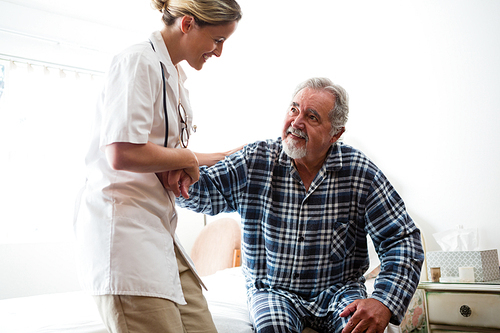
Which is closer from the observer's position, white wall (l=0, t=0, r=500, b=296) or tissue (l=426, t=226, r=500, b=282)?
tissue (l=426, t=226, r=500, b=282)

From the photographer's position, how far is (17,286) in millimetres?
3012

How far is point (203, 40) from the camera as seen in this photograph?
1.04 metres

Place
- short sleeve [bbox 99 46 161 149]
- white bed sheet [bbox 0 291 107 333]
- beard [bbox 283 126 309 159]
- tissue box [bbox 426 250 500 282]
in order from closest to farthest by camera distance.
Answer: short sleeve [bbox 99 46 161 149]
white bed sheet [bbox 0 291 107 333]
beard [bbox 283 126 309 159]
tissue box [bbox 426 250 500 282]

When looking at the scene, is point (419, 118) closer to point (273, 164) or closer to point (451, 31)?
point (451, 31)

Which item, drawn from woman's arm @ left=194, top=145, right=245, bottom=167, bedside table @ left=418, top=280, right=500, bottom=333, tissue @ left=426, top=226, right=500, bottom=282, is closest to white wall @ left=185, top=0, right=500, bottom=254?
tissue @ left=426, top=226, right=500, bottom=282

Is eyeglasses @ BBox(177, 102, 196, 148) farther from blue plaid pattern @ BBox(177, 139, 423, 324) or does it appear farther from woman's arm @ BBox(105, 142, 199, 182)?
blue plaid pattern @ BBox(177, 139, 423, 324)

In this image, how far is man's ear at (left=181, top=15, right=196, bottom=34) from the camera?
3.34 ft

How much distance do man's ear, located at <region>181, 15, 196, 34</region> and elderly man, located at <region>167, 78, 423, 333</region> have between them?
565 mm

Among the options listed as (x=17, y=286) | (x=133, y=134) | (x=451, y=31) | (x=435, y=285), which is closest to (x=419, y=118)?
(x=451, y=31)

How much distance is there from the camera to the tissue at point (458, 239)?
6.61 feet

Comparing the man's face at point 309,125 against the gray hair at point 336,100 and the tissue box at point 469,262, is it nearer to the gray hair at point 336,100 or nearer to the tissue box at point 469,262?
the gray hair at point 336,100

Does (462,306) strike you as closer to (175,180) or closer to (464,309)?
(464,309)

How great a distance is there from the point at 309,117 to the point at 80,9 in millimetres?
2616

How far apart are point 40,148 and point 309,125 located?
8.72 feet
